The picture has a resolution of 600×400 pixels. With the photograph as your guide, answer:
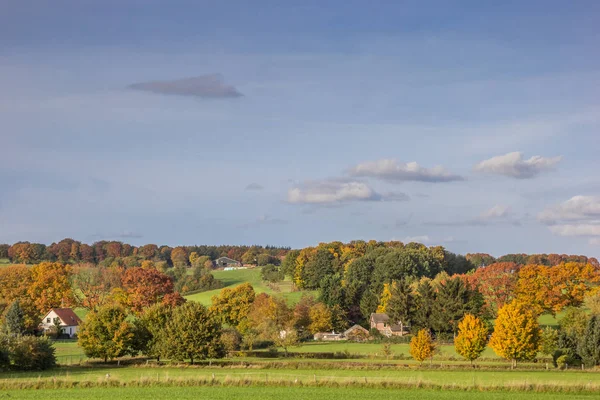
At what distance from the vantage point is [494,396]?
136ft

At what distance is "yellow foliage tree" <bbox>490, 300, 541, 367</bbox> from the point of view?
69.1m

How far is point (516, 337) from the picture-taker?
69.2 m

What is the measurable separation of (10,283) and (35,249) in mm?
89979

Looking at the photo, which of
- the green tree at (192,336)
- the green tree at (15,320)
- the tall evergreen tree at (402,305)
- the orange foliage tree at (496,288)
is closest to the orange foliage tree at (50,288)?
the green tree at (15,320)

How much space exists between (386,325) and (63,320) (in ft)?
159

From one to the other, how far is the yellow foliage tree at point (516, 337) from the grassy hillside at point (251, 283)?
59.5 meters

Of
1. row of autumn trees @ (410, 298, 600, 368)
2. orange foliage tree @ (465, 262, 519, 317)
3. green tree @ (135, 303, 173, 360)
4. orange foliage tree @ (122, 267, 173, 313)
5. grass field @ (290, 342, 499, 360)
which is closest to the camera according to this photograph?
row of autumn trees @ (410, 298, 600, 368)

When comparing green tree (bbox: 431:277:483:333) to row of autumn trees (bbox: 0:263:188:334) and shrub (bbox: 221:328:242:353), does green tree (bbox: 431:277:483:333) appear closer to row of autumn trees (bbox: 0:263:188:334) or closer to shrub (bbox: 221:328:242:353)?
shrub (bbox: 221:328:242:353)

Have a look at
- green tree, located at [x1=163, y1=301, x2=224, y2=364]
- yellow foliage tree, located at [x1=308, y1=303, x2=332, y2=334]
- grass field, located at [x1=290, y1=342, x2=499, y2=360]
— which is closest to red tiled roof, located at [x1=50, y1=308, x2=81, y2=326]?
yellow foliage tree, located at [x1=308, y1=303, x2=332, y2=334]

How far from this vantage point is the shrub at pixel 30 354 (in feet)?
198

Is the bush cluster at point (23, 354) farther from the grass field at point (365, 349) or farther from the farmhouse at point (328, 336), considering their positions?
the farmhouse at point (328, 336)

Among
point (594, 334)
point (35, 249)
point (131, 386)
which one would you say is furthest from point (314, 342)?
point (35, 249)

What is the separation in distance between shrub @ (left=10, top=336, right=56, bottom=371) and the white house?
1689 inches

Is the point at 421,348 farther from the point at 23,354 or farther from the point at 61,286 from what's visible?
the point at 61,286
